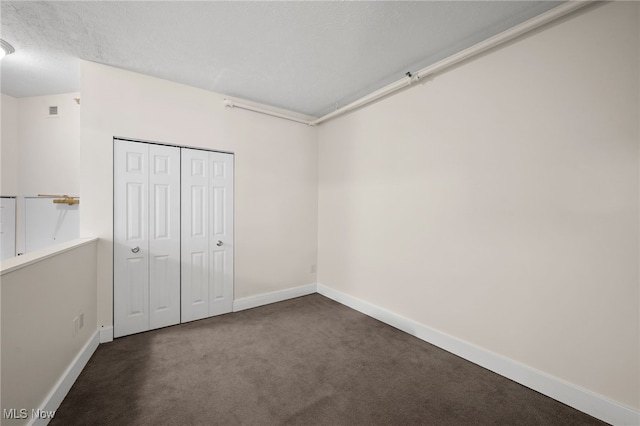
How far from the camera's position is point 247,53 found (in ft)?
8.43

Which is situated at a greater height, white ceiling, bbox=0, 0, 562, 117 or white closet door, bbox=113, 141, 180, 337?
white ceiling, bbox=0, 0, 562, 117

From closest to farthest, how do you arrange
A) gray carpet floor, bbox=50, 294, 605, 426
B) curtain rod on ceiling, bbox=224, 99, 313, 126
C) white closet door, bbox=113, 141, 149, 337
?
gray carpet floor, bbox=50, 294, 605, 426 < white closet door, bbox=113, 141, 149, 337 < curtain rod on ceiling, bbox=224, 99, 313, 126

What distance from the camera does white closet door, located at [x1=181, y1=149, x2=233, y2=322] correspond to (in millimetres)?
3248

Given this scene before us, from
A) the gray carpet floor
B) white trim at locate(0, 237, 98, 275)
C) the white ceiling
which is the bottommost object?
the gray carpet floor

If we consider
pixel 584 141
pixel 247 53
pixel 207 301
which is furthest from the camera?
pixel 207 301

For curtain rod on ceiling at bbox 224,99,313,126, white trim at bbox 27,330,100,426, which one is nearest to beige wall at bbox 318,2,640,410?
curtain rod on ceiling at bbox 224,99,313,126

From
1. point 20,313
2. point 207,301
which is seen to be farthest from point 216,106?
point 20,313

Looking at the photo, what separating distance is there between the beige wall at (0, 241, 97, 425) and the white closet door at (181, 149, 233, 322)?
1027 mm

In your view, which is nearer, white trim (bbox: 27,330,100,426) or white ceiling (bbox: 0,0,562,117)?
white trim (bbox: 27,330,100,426)

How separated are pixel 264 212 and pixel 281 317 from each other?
4.96 ft

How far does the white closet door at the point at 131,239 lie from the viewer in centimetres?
283

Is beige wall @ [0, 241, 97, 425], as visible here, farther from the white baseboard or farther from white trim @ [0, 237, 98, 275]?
the white baseboard

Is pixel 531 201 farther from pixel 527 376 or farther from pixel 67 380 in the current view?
pixel 67 380

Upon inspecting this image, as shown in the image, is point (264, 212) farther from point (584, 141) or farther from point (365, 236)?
point (584, 141)
